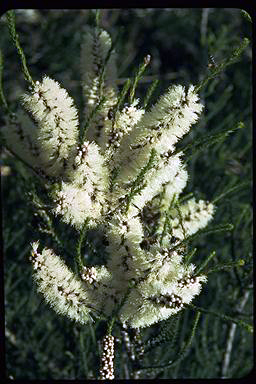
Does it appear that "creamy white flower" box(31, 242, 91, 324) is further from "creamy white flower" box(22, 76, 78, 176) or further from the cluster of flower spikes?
"creamy white flower" box(22, 76, 78, 176)

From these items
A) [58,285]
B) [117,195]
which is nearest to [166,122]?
[117,195]

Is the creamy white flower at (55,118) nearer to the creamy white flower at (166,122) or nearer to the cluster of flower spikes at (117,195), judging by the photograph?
the cluster of flower spikes at (117,195)

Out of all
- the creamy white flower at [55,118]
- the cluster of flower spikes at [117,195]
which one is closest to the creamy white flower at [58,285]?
the cluster of flower spikes at [117,195]

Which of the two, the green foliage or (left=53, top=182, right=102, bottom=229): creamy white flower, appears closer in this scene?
(left=53, top=182, right=102, bottom=229): creamy white flower

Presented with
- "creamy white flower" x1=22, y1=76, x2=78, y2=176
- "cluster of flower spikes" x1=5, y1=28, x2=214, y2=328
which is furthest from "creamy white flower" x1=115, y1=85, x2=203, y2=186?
"creamy white flower" x1=22, y1=76, x2=78, y2=176

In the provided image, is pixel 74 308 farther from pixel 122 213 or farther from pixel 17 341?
pixel 17 341

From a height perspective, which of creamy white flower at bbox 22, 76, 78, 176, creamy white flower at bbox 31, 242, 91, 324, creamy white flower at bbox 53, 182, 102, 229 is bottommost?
creamy white flower at bbox 31, 242, 91, 324
